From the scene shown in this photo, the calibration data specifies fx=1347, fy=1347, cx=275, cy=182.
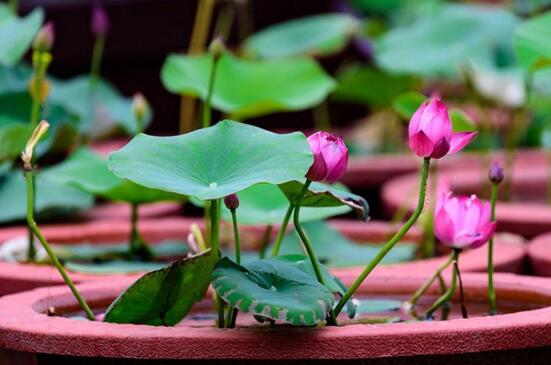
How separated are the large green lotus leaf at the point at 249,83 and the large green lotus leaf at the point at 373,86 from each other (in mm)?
978

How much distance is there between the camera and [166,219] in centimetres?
236

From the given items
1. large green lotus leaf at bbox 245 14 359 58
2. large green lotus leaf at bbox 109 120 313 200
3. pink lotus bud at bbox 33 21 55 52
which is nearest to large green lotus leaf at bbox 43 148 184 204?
pink lotus bud at bbox 33 21 55 52

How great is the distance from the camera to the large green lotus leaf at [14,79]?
7.70 feet

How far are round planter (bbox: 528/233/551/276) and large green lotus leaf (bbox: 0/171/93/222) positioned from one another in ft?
2.70

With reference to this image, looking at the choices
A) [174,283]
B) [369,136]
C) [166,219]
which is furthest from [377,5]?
[174,283]

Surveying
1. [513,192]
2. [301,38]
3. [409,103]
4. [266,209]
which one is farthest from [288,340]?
[301,38]

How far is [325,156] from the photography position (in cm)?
123

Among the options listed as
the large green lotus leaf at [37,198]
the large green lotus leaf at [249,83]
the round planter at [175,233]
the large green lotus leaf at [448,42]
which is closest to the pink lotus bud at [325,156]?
the round planter at [175,233]

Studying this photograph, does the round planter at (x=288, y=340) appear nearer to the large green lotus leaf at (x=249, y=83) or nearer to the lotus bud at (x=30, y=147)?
the lotus bud at (x=30, y=147)

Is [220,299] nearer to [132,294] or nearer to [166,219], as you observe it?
[132,294]

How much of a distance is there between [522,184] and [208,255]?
1575mm

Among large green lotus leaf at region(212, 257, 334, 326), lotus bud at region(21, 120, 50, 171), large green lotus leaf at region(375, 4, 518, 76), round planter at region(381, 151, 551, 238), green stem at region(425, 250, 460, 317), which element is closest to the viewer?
large green lotus leaf at region(212, 257, 334, 326)

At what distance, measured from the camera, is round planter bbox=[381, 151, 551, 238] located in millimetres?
2137

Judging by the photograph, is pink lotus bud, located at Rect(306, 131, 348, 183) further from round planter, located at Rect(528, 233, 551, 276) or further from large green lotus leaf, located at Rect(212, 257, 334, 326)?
round planter, located at Rect(528, 233, 551, 276)
